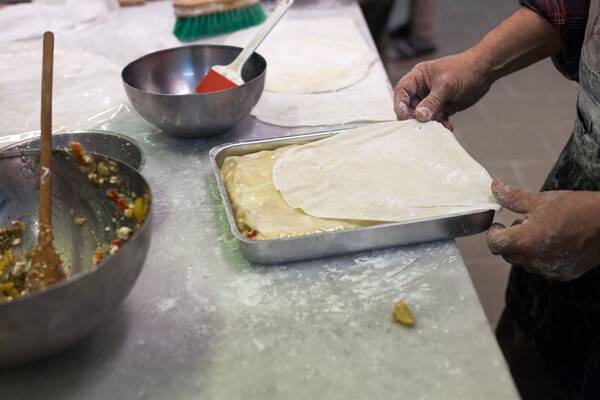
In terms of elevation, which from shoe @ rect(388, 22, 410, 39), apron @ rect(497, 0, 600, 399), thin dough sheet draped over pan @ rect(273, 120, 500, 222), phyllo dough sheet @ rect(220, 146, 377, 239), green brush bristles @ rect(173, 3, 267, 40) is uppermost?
green brush bristles @ rect(173, 3, 267, 40)

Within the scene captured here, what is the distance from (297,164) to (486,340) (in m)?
0.56

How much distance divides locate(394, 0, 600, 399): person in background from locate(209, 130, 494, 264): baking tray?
0.06 metres

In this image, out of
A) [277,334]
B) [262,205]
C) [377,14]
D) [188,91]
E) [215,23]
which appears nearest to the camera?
[277,334]

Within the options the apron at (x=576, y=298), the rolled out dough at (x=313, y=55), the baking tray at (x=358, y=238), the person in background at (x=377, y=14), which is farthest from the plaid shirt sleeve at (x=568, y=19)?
the person in background at (x=377, y=14)

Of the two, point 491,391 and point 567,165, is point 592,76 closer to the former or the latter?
point 567,165

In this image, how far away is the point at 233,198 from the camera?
3.44 feet

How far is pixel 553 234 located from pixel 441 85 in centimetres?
58

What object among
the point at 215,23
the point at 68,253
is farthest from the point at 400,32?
the point at 68,253

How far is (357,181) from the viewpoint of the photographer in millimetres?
1063

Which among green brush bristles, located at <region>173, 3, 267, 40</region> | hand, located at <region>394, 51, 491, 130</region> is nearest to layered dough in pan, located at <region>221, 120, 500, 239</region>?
hand, located at <region>394, 51, 491, 130</region>

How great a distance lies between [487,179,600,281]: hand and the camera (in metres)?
0.89

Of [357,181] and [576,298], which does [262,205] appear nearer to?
[357,181]

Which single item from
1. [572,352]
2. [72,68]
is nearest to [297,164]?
[572,352]

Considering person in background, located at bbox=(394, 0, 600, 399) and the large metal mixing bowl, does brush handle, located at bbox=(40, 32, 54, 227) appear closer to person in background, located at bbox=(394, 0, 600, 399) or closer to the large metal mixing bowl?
the large metal mixing bowl
